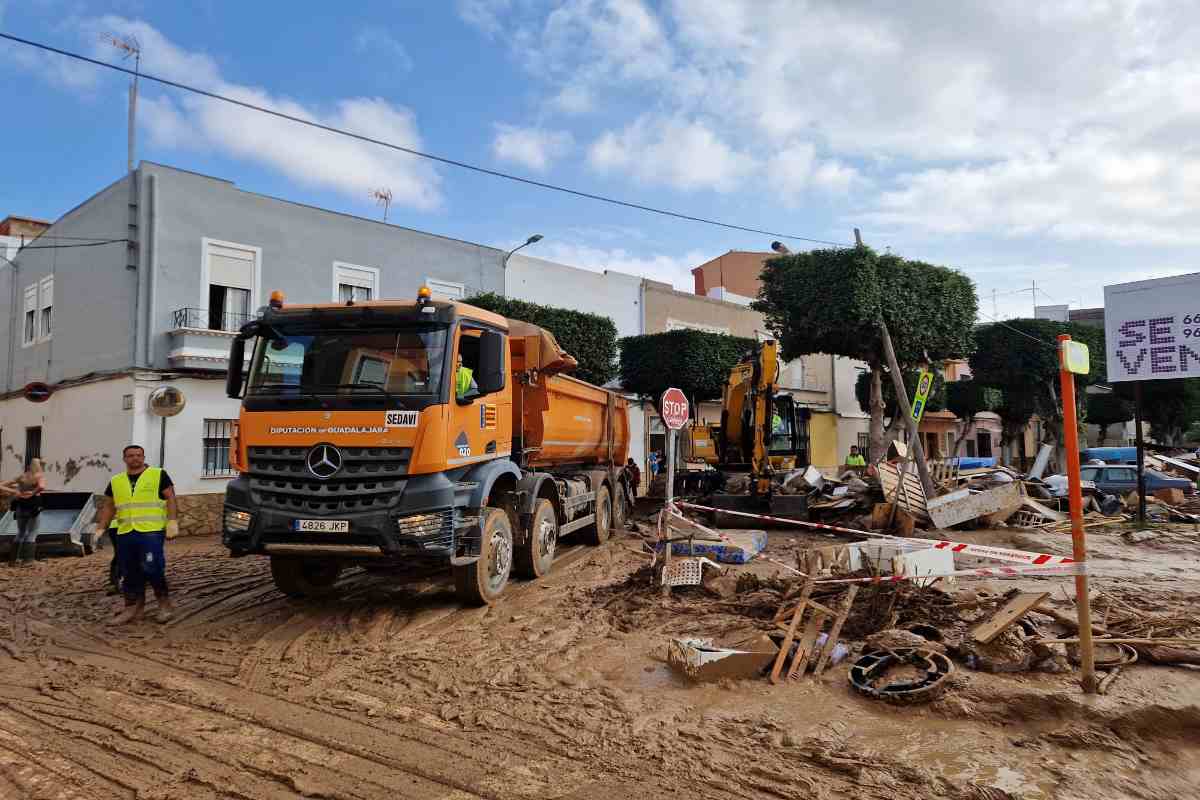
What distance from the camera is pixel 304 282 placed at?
690 inches

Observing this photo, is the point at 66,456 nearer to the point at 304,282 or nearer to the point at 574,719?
the point at 304,282

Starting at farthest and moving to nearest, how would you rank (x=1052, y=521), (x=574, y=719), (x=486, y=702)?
(x=1052, y=521)
(x=486, y=702)
(x=574, y=719)

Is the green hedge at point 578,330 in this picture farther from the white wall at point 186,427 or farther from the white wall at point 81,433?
the white wall at point 81,433

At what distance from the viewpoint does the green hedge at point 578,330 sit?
1992cm

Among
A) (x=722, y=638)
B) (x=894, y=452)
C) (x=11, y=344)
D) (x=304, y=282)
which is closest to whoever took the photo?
(x=722, y=638)

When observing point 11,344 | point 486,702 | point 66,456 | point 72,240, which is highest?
point 72,240

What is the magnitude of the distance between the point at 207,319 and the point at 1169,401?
41.7 metres

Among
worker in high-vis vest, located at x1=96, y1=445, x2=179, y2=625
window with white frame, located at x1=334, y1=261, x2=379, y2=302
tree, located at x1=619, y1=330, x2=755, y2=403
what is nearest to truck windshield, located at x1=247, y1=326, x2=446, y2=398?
worker in high-vis vest, located at x1=96, y1=445, x2=179, y2=625

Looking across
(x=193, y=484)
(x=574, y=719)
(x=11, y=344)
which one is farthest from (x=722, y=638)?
(x=11, y=344)

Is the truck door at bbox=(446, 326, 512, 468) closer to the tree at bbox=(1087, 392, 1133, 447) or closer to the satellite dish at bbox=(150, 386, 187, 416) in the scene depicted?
the satellite dish at bbox=(150, 386, 187, 416)

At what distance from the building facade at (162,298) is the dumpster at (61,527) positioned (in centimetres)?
260

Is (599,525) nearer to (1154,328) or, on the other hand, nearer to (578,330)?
(1154,328)

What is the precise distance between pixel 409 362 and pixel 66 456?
1434cm

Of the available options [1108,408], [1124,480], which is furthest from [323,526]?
[1108,408]
